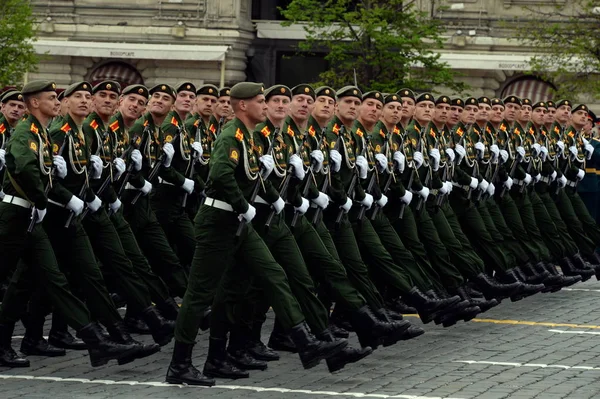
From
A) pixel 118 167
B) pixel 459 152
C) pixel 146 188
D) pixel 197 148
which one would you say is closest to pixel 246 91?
pixel 118 167

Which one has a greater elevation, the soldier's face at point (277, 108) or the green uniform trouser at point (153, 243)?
the soldier's face at point (277, 108)

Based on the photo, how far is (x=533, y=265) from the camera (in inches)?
628

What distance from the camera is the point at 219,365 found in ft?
35.1

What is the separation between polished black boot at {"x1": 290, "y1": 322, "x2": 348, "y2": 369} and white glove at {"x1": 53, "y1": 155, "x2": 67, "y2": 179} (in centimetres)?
195

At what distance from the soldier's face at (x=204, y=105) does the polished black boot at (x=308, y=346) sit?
13.8 feet

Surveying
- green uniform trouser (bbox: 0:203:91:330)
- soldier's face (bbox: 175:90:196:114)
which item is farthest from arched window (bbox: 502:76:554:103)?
green uniform trouser (bbox: 0:203:91:330)

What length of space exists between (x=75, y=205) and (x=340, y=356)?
6.58 feet

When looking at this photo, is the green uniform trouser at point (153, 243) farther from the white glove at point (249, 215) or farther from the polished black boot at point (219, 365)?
the white glove at point (249, 215)

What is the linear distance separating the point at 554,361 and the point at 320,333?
1886 mm

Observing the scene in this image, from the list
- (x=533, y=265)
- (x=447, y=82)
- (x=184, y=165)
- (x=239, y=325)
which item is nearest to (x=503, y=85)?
(x=447, y=82)

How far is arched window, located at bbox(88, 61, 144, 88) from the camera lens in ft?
135

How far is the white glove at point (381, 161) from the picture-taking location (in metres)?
13.2

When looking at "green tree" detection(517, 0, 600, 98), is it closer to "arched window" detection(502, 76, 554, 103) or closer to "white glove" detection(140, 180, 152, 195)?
"arched window" detection(502, 76, 554, 103)

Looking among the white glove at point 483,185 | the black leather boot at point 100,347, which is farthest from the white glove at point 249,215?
the white glove at point 483,185
